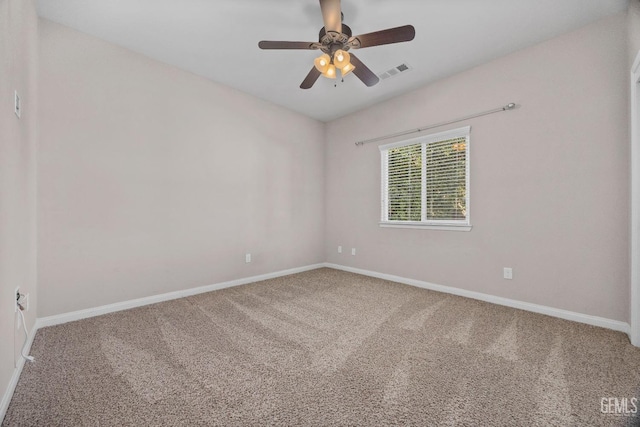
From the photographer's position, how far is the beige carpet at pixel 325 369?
131 cm

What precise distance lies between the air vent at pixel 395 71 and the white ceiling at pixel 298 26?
0.22ft

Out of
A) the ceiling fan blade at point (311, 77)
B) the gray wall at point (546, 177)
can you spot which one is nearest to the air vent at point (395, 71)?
the gray wall at point (546, 177)

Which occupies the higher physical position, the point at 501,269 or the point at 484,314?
the point at 501,269

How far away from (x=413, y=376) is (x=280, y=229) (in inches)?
119

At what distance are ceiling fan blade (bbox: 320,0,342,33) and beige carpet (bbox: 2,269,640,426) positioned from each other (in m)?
2.44

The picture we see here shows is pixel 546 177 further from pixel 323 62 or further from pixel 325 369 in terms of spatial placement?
pixel 325 369

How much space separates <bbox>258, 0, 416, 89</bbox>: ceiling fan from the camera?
6.28 ft

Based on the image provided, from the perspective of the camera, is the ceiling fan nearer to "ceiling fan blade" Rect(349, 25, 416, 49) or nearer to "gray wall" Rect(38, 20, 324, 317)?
"ceiling fan blade" Rect(349, 25, 416, 49)

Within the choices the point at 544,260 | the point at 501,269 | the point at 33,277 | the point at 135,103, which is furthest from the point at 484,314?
the point at 135,103

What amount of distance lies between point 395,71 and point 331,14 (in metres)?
1.57

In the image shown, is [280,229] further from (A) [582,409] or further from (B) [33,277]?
(A) [582,409]

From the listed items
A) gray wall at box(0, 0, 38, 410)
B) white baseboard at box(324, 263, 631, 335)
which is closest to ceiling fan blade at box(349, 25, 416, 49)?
gray wall at box(0, 0, 38, 410)

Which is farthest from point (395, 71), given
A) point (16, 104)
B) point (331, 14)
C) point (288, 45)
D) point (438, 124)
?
point (16, 104)

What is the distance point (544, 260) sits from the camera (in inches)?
104
